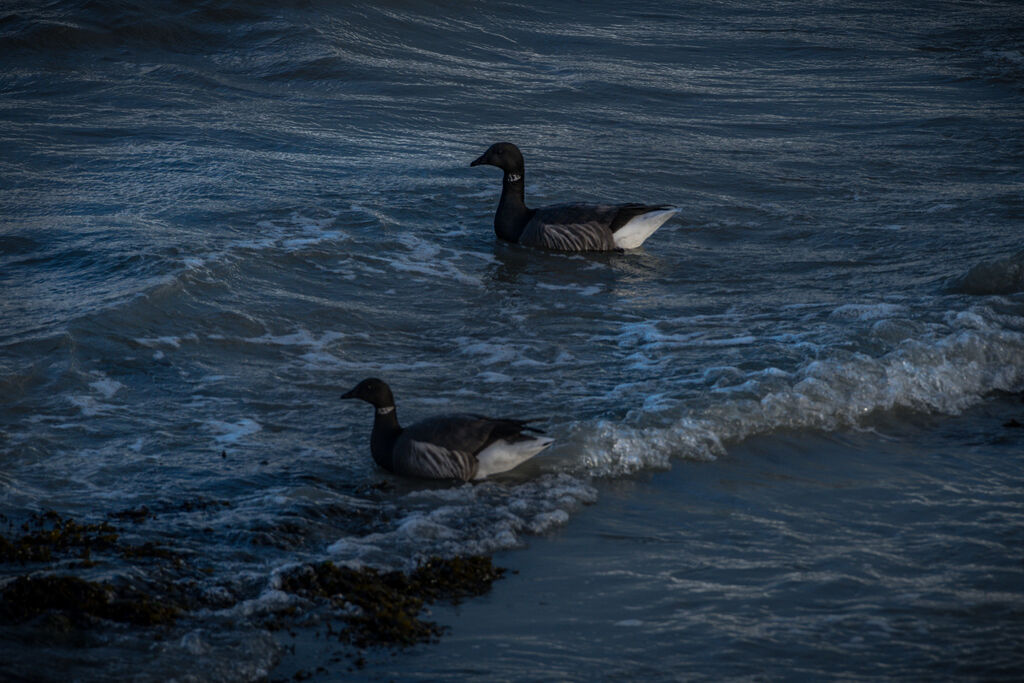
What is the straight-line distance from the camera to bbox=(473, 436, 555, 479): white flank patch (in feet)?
20.4

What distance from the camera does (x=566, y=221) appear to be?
37.3 feet

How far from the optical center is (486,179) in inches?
538

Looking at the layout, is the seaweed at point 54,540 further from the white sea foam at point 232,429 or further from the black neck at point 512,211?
the black neck at point 512,211

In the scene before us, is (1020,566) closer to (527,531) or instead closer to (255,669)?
(527,531)

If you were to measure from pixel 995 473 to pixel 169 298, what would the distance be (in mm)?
6401

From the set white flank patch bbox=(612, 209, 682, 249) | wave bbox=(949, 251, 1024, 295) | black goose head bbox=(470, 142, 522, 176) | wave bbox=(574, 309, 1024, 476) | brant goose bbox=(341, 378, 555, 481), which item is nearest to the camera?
brant goose bbox=(341, 378, 555, 481)

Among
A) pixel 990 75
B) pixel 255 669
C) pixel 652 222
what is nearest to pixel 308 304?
pixel 652 222

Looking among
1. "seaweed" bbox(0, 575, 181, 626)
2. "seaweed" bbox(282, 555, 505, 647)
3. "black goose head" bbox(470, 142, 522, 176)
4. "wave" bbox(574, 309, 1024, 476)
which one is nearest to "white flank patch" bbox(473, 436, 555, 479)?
"wave" bbox(574, 309, 1024, 476)

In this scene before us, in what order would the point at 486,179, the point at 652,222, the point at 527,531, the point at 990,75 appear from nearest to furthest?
the point at 527,531 < the point at 652,222 < the point at 486,179 < the point at 990,75

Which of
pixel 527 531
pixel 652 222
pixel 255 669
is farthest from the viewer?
pixel 652 222

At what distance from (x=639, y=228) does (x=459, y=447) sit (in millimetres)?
5615

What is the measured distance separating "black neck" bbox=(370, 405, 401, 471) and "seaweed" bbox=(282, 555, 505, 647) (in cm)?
113

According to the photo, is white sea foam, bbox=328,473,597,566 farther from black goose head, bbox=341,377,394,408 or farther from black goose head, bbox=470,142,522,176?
black goose head, bbox=470,142,522,176

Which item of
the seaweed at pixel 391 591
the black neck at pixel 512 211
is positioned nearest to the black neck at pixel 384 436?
the seaweed at pixel 391 591
